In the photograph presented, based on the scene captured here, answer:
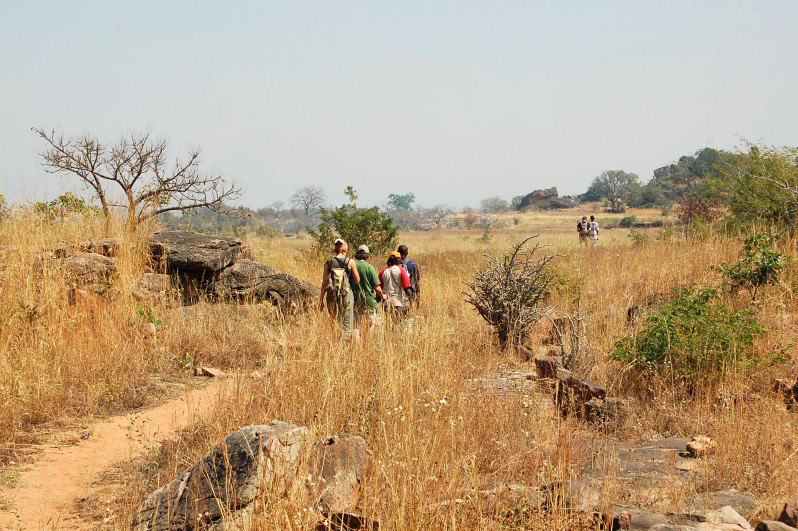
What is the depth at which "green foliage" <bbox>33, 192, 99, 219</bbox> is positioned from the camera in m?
11.6

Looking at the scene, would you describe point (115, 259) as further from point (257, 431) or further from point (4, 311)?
point (257, 431)

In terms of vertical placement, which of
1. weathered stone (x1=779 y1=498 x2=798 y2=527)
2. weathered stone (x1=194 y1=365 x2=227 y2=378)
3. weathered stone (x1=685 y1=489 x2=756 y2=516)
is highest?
weathered stone (x1=779 y1=498 x2=798 y2=527)

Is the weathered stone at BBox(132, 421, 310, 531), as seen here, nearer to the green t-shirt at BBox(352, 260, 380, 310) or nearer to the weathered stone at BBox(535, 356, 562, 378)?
the weathered stone at BBox(535, 356, 562, 378)

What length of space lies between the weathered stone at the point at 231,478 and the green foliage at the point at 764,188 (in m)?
12.0

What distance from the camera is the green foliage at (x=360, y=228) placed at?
65.4 ft

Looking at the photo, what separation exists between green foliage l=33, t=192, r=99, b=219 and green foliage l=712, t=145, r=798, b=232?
12.7m

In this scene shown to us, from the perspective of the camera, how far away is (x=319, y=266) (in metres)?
17.4

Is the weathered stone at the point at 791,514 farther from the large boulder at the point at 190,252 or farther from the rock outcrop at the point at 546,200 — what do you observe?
the rock outcrop at the point at 546,200

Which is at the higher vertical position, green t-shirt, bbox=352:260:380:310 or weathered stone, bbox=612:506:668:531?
green t-shirt, bbox=352:260:380:310

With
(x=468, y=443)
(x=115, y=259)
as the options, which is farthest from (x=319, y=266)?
(x=468, y=443)

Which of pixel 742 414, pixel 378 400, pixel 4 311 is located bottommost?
pixel 742 414

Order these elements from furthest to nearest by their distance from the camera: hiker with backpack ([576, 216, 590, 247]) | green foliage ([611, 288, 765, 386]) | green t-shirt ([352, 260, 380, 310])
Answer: hiker with backpack ([576, 216, 590, 247]) → green t-shirt ([352, 260, 380, 310]) → green foliage ([611, 288, 765, 386])

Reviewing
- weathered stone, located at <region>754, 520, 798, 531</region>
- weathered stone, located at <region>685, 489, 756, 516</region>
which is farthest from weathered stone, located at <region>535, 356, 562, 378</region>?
weathered stone, located at <region>754, 520, 798, 531</region>

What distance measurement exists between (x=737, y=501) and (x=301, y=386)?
3.38 meters
